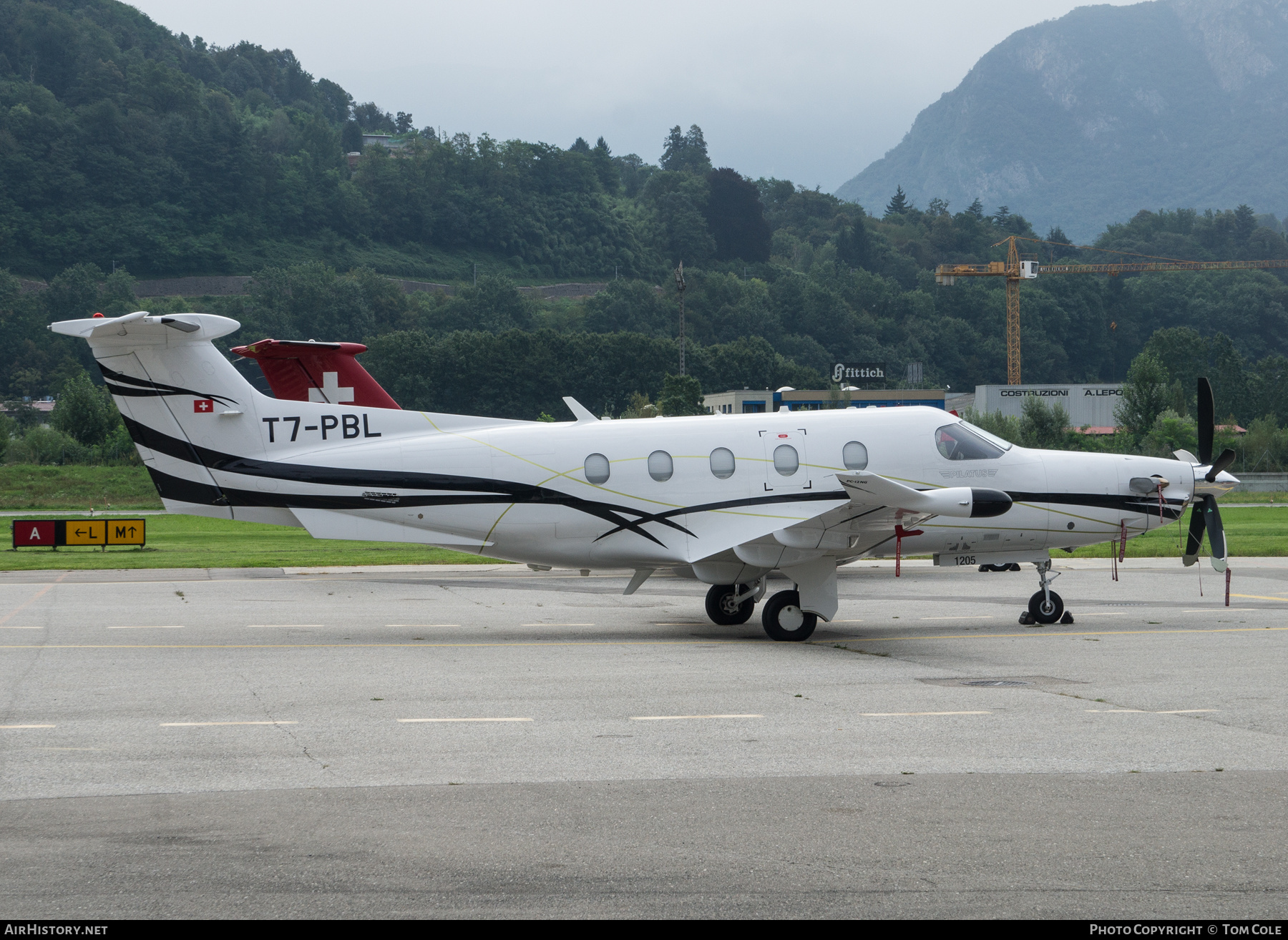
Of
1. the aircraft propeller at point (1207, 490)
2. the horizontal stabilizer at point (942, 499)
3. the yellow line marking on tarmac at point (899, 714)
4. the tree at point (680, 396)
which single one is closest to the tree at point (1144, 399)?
the tree at point (680, 396)

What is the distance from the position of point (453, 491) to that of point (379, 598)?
6.75 meters

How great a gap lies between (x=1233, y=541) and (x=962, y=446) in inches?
883

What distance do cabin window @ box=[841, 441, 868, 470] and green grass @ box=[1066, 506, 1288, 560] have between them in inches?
463

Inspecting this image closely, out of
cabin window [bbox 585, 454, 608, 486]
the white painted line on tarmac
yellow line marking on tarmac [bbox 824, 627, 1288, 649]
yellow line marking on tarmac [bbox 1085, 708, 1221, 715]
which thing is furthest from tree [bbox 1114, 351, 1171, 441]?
the white painted line on tarmac

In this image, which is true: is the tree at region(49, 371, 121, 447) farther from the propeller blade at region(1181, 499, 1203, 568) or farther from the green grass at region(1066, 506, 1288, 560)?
the propeller blade at region(1181, 499, 1203, 568)

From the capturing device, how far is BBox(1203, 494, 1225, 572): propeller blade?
17766 mm

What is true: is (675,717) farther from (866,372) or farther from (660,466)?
(866,372)

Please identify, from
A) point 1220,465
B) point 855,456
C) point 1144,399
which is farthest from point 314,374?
point 1144,399

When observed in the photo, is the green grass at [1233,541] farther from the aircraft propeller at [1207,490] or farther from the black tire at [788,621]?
the black tire at [788,621]

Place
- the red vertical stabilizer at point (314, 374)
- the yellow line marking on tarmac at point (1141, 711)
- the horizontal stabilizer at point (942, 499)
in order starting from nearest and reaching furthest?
the yellow line marking on tarmac at point (1141, 711)
the horizontal stabilizer at point (942, 499)
the red vertical stabilizer at point (314, 374)

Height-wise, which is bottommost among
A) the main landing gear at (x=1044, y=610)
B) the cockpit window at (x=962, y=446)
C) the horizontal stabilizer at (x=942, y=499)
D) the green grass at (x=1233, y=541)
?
the green grass at (x=1233, y=541)

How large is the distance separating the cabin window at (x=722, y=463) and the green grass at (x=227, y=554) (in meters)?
11.8

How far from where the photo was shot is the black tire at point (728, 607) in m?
18.3

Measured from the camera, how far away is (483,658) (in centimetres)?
1532
